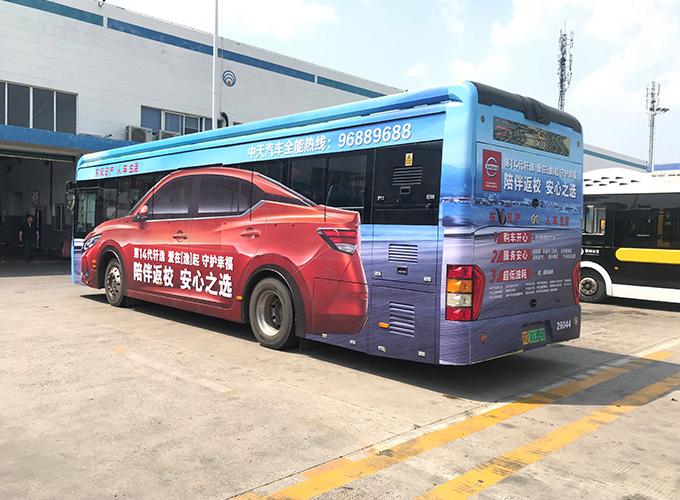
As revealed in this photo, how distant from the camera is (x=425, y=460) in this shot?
4148 millimetres

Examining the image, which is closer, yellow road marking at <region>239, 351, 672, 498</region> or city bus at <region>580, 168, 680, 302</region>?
yellow road marking at <region>239, 351, 672, 498</region>

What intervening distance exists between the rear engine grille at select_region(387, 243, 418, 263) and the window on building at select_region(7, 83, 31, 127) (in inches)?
743

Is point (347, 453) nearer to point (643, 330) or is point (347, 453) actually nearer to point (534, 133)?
point (534, 133)

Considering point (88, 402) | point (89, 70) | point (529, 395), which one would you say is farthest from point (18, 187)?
point (529, 395)

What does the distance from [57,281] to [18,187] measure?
55.4 feet

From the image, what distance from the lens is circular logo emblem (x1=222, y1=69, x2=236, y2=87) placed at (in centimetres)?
2560

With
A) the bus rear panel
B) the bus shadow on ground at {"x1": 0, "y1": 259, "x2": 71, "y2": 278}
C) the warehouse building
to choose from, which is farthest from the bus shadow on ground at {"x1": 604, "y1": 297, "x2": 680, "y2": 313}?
the warehouse building

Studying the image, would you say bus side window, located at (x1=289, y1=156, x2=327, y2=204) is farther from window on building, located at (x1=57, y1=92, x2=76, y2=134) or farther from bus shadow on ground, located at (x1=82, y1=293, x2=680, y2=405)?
window on building, located at (x1=57, y1=92, x2=76, y2=134)

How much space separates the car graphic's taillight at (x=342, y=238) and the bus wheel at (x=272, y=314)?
1014mm

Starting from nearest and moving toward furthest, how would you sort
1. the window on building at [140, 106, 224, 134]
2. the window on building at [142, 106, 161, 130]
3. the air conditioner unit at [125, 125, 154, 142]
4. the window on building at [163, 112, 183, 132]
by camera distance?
the air conditioner unit at [125, 125, 154, 142], the window on building at [142, 106, 161, 130], the window on building at [140, 106, 224, 134], the window on building at [163, 112, 183, 132]

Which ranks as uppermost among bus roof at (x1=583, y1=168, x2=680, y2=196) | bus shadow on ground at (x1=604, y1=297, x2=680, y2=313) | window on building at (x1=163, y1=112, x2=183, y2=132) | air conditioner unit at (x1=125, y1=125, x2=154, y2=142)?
window on building at (x1=163, y1=112, x2=183, y2=132)

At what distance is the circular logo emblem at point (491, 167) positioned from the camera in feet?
18.5

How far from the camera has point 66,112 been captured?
2111 cm

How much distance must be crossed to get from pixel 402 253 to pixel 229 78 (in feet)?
72.6
